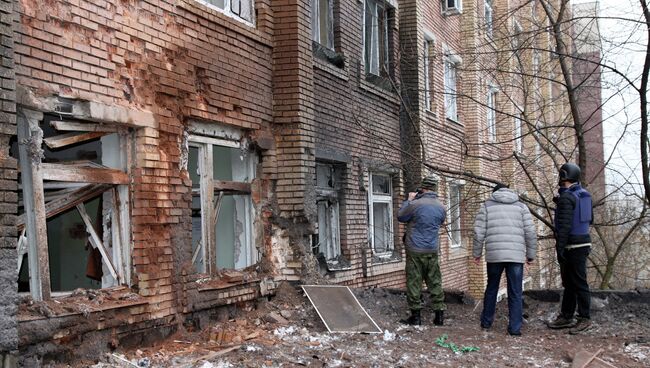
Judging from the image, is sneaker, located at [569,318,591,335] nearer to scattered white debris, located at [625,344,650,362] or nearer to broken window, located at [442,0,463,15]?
scattered white debris, located at [625,344,650,362]

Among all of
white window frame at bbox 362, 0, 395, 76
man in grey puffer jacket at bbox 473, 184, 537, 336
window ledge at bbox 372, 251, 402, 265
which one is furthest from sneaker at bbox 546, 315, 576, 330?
white window frame at bbox 362, 0, 395, 76

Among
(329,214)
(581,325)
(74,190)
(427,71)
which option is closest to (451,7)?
(427,71)

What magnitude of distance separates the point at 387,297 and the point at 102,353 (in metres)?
4.77

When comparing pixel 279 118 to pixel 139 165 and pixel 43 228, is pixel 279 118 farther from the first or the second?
pixel 43 228

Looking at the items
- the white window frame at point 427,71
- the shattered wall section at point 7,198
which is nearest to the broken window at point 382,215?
the white window frame at point 427,71

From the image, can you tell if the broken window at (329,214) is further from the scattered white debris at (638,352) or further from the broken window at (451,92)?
the broken window at (451,92)

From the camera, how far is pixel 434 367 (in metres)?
6.12

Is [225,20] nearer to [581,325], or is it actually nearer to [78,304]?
[78,304]

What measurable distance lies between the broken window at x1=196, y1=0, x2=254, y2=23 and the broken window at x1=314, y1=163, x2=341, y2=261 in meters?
2.64

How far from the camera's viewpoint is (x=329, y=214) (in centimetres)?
1030

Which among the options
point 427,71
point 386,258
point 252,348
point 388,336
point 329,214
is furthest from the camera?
point 427,71

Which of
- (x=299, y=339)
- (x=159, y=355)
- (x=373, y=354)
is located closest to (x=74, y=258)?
(x=159, y=355)

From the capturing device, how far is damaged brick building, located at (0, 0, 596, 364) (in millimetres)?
5230

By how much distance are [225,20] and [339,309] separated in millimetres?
3578
